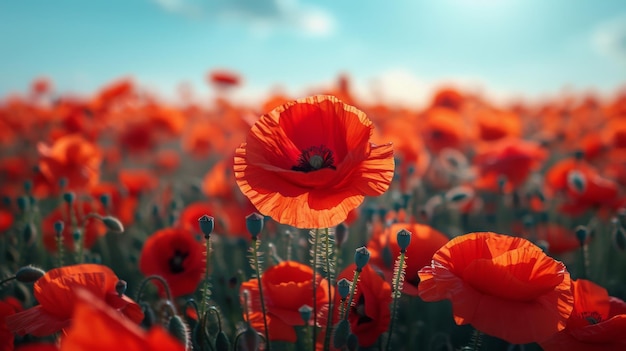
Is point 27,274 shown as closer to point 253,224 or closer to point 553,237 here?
point 253,224

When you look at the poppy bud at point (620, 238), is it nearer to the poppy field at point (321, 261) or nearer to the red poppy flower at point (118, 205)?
the poppy field at point (321, 261)

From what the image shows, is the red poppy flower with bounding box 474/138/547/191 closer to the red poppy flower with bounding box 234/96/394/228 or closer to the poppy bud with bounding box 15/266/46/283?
the red poppy flower with bounding box 234/96/394/228

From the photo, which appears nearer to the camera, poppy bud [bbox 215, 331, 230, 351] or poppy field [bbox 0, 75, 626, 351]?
poppy field [bbox 0, 75, 626, 351]

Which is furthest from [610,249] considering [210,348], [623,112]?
[623,112]

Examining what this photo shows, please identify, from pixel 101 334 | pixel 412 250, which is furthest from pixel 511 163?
pixel 101 334

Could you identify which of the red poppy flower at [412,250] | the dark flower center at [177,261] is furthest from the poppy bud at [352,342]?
the dark flower center at [177,261]

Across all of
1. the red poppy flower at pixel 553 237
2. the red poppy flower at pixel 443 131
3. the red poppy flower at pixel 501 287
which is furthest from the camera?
the red poppy flower at pixel 443 131

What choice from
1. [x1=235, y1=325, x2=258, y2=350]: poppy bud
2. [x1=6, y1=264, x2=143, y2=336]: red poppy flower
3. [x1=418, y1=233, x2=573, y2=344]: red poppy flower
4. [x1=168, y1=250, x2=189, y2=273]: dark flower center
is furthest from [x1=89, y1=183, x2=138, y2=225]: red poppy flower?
[x1=418, y1=233, x2=573, y2=344]: red poppy flower

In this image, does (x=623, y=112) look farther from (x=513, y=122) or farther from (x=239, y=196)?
(x=239, y=196)
